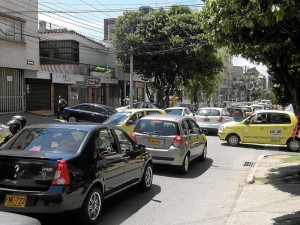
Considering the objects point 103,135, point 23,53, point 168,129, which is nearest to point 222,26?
point 103,135

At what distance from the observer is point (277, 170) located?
38.0 feet

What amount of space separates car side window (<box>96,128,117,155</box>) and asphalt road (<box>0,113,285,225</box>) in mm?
1108

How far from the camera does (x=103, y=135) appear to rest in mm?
7027

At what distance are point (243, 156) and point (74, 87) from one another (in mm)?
21593

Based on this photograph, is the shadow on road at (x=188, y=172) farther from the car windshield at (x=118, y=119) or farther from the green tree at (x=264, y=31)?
the car windshield at (x=118, y=119)

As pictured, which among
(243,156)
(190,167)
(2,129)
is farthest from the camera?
(243,156)

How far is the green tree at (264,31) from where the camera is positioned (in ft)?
19.5

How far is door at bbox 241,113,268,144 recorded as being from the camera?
56.9ft

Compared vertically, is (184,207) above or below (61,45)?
below

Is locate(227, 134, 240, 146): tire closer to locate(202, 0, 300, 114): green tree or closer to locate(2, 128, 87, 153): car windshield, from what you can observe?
locate(202, 0, 300, 114): green tree

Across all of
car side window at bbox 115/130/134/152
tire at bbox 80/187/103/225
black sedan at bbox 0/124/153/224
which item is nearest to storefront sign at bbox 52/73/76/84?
car side window at bbox 115/130/134/152

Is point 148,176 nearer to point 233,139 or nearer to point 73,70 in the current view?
point 233,139

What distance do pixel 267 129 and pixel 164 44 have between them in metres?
19.9

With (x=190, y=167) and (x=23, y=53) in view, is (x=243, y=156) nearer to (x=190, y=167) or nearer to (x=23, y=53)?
(x=190, y=167)
